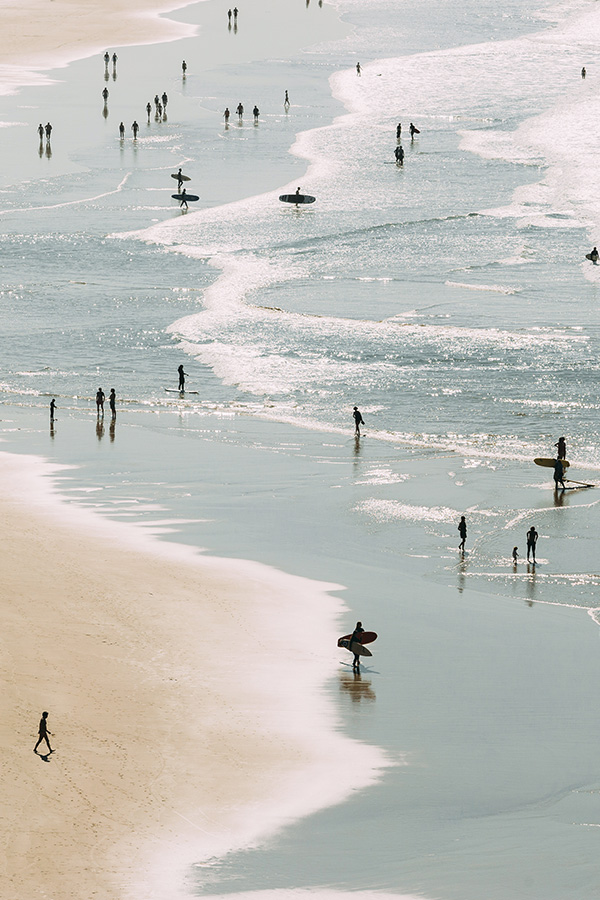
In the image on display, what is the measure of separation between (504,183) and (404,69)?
105ft

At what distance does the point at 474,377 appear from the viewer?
3906cm

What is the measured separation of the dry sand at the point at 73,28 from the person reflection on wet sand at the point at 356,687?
259 feet

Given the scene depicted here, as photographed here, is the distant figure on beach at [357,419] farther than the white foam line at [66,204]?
No

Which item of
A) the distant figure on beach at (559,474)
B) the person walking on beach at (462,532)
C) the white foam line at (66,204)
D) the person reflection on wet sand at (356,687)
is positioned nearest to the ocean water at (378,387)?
the person reflection on wet sand at (356,687)

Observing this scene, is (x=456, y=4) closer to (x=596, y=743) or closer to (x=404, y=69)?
(x=404, y=69)

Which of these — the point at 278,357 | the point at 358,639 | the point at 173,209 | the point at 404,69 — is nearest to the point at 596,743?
the point at 358,639

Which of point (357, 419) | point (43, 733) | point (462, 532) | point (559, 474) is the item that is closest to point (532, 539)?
point (462, 532)

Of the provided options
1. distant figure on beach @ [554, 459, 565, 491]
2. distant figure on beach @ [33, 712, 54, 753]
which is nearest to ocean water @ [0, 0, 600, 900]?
distant figure on beach @ [554, 459, 565, 491]

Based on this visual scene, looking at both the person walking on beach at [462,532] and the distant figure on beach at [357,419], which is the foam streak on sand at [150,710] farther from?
the distant figure on beach at [357,419]

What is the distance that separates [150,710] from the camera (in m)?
19.7

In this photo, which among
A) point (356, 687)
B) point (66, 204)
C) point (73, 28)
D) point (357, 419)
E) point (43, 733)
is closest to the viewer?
point (43, 733)

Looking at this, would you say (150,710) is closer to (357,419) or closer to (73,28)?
(357,419)

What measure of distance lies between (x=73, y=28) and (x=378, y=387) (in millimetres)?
79005

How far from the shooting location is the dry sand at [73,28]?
3829 inches
